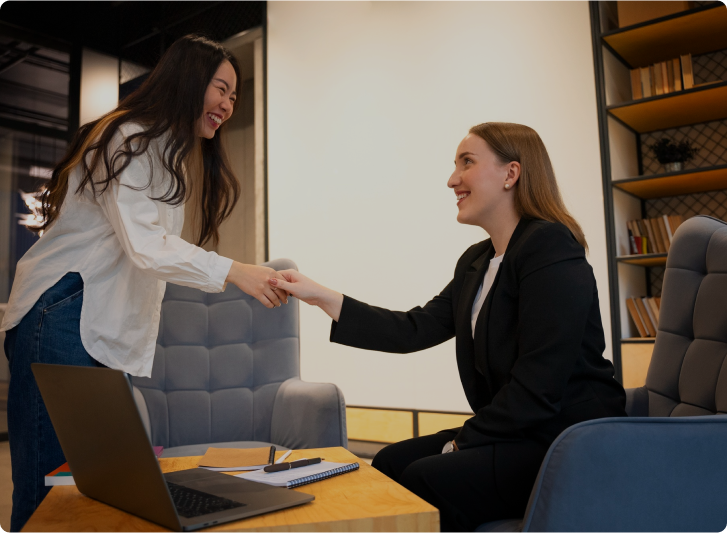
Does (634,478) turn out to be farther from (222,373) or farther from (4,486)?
(4,486)

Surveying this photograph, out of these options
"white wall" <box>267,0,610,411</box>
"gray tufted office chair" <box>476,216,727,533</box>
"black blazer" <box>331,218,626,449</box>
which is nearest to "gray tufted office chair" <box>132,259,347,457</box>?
"black blazer" <box>331,218,626,449</box>

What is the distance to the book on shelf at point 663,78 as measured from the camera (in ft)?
10.0

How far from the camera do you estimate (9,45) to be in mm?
4441

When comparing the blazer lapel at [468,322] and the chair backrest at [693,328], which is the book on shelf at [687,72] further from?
the blazer lapel at [468,322]

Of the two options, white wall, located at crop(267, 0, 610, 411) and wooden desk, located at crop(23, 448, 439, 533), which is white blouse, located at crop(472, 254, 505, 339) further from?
white wall, located at crop(267, 0, 610, 411)

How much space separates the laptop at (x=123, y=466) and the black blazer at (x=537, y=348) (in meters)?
0.51

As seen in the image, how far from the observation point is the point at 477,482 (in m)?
1.16

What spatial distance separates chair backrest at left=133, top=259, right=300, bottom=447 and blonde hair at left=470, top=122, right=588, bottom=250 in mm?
1047

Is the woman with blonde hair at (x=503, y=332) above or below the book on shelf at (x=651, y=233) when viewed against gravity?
below

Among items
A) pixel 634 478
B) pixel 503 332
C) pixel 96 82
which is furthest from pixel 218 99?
pixel 96 82

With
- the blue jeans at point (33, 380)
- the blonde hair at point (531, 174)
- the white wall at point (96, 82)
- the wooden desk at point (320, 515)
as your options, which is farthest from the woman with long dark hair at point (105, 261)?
the white wall at point (96, 82)

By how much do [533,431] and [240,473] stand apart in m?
0.61

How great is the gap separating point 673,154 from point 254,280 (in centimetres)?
271

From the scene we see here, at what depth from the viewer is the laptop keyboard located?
866mm
